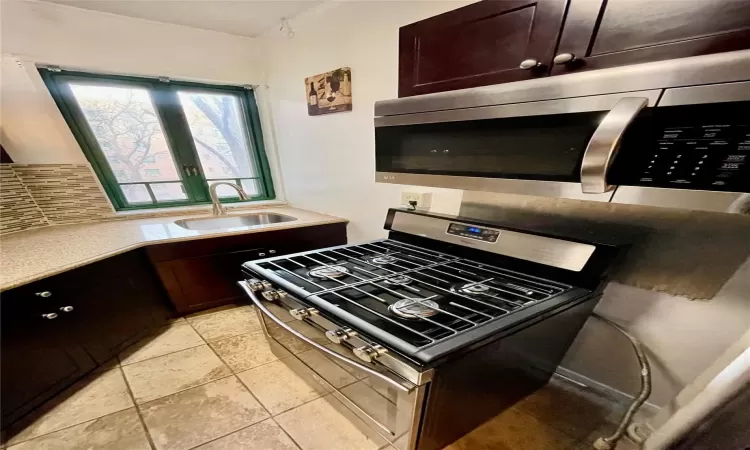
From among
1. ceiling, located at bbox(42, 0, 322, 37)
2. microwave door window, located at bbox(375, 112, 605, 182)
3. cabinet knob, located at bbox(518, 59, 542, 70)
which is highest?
ceiling, located at bbox(42, 0, 322, 37)

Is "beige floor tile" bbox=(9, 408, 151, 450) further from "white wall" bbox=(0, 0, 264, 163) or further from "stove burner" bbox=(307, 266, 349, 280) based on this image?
"white wall" bbox=(0, 0, 264, 163)

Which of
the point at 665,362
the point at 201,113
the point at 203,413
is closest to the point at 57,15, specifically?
the point at 201,113

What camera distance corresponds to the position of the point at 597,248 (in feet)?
2.93

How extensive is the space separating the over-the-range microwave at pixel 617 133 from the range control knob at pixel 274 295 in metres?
0.72

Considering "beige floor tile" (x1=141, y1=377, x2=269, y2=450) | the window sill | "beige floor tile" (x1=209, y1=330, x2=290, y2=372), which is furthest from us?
the window sill

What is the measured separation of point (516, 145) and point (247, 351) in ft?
5.52

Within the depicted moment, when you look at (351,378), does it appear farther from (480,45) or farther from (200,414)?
(480,45)

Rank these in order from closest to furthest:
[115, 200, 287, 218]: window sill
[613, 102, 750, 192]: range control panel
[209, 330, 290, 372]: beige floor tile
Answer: [613, 102, 750, 192]: range control panel < [209, 330, 290, 372]: beige floor tile < [115, 200, 287, 218]: window sill

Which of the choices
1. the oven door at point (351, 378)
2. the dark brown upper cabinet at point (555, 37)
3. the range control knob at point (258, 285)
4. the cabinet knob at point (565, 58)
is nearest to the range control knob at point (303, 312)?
the oven door at point (351, 378)

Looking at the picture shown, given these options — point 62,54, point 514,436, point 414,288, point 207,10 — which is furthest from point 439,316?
point 62,54

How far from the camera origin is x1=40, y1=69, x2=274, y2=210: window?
1954 mm

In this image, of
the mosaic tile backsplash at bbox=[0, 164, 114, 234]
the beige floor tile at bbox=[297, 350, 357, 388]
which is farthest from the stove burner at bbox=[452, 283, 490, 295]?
the mosaic tile backsplash at bbox=[0, 164, 114, 234]

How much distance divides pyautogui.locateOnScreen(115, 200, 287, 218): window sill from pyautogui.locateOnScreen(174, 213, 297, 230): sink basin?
0.43 feet

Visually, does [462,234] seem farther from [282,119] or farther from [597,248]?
[282,119]
